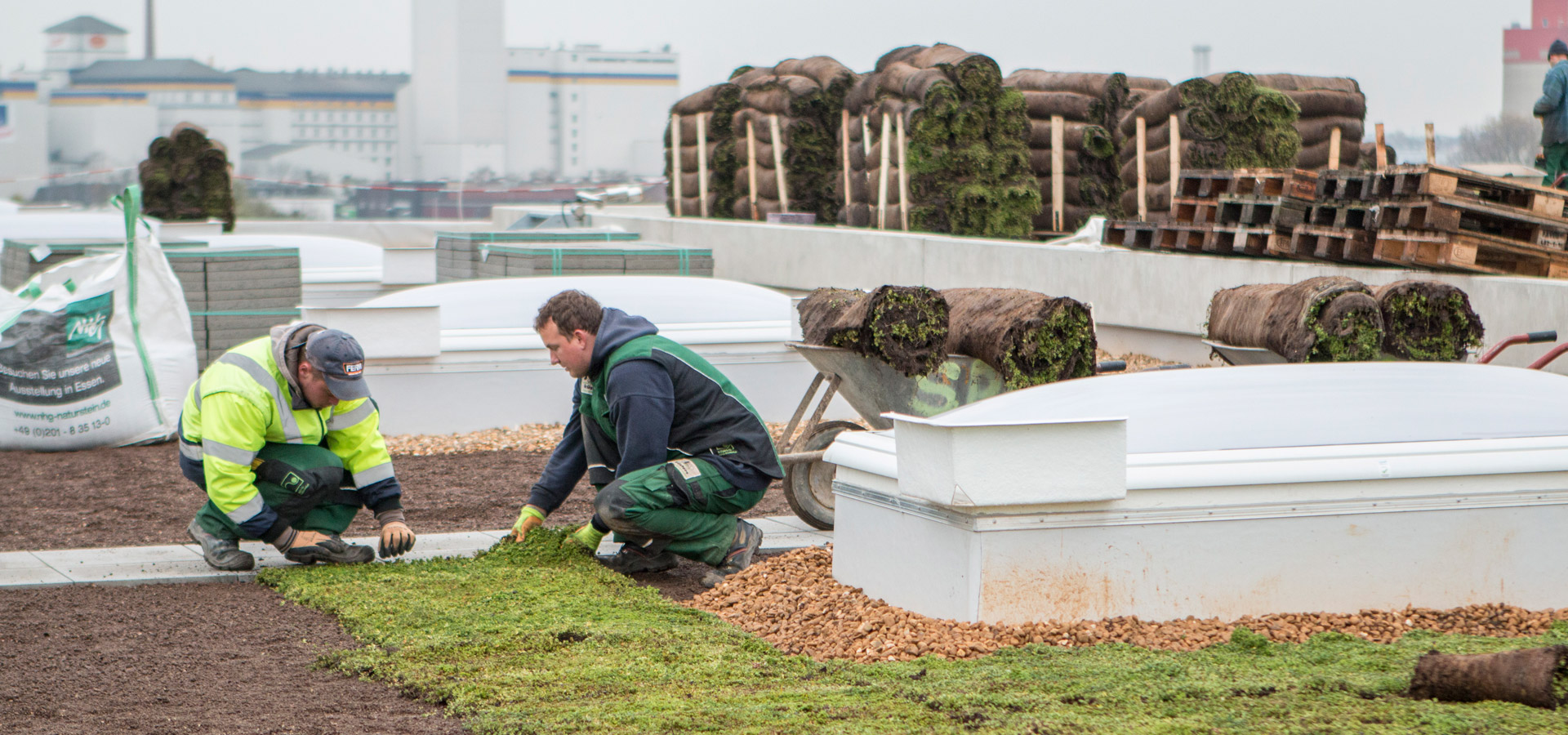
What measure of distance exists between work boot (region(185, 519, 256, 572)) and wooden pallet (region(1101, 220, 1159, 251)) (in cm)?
841

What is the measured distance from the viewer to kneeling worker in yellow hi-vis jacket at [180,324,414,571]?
5738mm

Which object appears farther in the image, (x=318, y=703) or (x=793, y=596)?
(x=793, y=596)

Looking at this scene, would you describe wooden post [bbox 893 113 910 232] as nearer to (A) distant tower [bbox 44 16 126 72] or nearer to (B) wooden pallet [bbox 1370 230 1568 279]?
(B) wooden pallet [bbox 1370 230 1568 279]

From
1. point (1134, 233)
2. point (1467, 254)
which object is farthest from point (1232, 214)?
point (1467, 254)

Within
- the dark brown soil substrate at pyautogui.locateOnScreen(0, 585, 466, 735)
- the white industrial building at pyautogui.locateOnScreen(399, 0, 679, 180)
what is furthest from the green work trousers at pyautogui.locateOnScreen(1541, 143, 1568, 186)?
the white industrial building at pyautogui.locateOnScreen(399, 0, 679, 180)

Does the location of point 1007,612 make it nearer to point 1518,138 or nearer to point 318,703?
point 318,703

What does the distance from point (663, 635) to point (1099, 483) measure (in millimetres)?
1585

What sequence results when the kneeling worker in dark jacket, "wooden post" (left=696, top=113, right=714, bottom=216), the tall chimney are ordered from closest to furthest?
1. the kneeling worker in dark jacket
2. "wooden post" (left=696, top=113, right=714, bottom=216)
3. the tall chimney

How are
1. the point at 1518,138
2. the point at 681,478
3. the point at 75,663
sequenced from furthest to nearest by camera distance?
the point at 1518,138 → the point at 681,478 → the point at 75,663

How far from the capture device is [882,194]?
59.8ft

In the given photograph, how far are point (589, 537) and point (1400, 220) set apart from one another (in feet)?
20.6

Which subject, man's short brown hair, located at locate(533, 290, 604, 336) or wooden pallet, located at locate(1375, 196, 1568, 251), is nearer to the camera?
man's short brown hair, located at locate(533, 290, 604, 336)

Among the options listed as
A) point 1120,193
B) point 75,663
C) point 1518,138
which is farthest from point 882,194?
point 1518,138

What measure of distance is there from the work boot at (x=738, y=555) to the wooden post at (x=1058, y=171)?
11.2 metres
